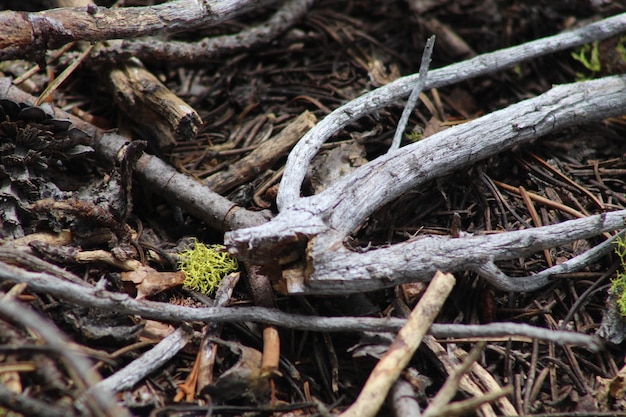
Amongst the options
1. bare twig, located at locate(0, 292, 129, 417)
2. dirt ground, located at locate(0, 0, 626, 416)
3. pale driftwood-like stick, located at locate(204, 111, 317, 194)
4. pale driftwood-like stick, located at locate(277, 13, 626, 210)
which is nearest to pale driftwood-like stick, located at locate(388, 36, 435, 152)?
pale driftwood-like stick, located at locate(277, 13, 626, 210)

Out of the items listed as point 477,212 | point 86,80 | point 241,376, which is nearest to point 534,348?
point 477,212

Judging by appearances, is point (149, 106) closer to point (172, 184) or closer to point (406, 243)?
point (172, 184)

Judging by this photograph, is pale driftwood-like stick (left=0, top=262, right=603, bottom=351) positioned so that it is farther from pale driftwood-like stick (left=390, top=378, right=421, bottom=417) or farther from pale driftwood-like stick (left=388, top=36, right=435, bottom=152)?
pale driftwood-like stick (left=388, top=36, right=435, bottom=152)

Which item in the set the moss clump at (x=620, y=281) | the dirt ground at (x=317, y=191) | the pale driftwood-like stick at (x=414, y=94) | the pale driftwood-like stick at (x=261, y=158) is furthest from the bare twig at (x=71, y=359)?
the moss clump at (x=620, y=281)

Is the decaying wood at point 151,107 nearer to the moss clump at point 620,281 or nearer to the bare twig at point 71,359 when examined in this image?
the bare twig at point 71,359

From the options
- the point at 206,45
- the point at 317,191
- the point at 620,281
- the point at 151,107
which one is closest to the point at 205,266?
the point at 317,191
